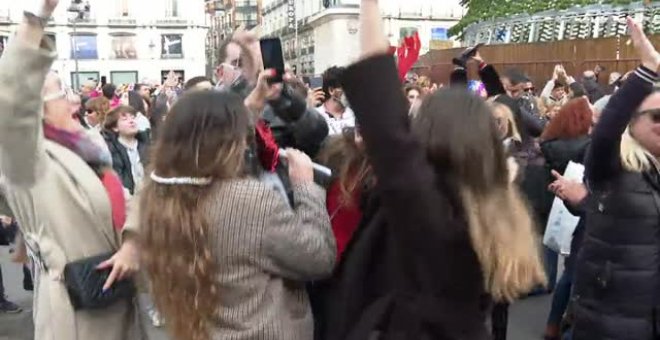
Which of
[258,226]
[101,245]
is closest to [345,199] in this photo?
[258,226]

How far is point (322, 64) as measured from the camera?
2913 inches

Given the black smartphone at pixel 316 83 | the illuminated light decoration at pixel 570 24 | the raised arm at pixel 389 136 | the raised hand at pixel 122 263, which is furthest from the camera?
the illuminated light decoration at pixel 570 24

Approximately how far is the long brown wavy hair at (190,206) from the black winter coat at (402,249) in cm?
44

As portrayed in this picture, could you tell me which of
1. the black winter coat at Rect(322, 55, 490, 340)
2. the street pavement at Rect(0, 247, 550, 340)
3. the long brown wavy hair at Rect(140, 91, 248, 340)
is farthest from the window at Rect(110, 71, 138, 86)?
the black winter coat at Rect(322, 55, 490, 340)

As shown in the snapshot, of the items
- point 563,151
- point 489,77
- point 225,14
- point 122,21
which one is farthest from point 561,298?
point 225,14

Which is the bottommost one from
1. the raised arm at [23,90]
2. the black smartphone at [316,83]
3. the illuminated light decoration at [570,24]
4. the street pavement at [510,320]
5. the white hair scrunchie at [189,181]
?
the street pavement at [510,320]

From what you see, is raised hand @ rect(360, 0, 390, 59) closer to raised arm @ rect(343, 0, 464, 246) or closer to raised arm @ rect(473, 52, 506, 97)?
raised arm @ rect(343, 0, 464, 246)

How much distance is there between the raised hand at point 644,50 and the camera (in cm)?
296

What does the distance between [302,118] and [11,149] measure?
1.13 m

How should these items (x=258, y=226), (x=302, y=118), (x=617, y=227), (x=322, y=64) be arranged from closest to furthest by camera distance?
(x=258, y=226)
(x=302, y=118)
(x=617, y=227)
(x=322, y=64)

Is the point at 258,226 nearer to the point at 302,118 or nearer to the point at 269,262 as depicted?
the point at 269,262

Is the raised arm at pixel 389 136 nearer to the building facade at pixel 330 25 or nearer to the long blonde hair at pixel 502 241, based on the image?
the long blonde hair at pixel 502 241

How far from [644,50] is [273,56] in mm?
1474

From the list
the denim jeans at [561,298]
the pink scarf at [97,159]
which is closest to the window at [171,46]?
the denim jeans at [561,298]
